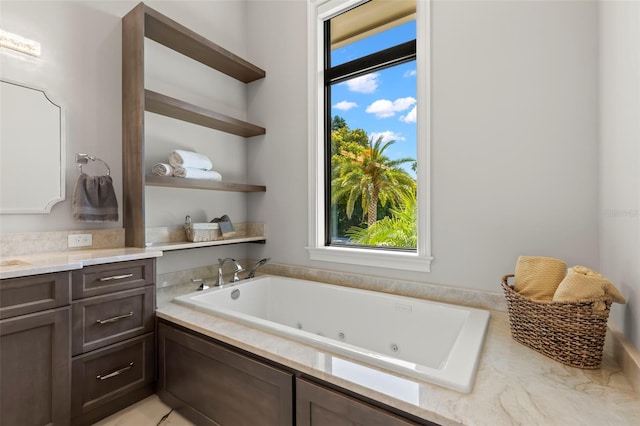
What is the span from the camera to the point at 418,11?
199 centimetres

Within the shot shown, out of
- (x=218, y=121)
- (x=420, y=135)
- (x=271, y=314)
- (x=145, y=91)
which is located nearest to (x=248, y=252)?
(x=271, y=314)

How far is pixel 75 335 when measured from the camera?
148 cm

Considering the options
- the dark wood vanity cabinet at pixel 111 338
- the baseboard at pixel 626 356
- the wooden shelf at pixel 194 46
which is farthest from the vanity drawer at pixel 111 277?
the baseboard at pixel 626 356

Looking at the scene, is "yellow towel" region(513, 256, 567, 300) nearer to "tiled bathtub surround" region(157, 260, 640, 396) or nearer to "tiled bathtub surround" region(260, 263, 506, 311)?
"tiled bathtub surround" region(157, 260, 640, 396)

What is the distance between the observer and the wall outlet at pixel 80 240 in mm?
1818

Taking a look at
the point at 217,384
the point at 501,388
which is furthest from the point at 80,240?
the point at 501,388

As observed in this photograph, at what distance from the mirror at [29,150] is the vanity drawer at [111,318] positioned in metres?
0.66

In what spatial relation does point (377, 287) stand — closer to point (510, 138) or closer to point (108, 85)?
point (510, 138)

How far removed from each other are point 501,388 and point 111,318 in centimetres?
184

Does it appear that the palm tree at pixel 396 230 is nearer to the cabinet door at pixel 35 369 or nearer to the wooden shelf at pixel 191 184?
the wooden shelf at pixel 191 184

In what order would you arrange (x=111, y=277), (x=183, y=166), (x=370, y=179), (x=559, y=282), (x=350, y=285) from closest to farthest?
1. (x=559, y=282)
2. (x=111, y=277)
3. (x=183, y=166)
4. (x=350, y=285)
5. (x=370, y=179)

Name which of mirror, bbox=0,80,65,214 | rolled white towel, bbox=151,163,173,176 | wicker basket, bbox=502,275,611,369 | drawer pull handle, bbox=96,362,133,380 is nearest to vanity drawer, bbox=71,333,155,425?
drawer pull handle, bbox=96,362,133,380

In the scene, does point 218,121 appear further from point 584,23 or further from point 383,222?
point 584,23

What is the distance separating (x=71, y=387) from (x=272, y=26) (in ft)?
9.58
